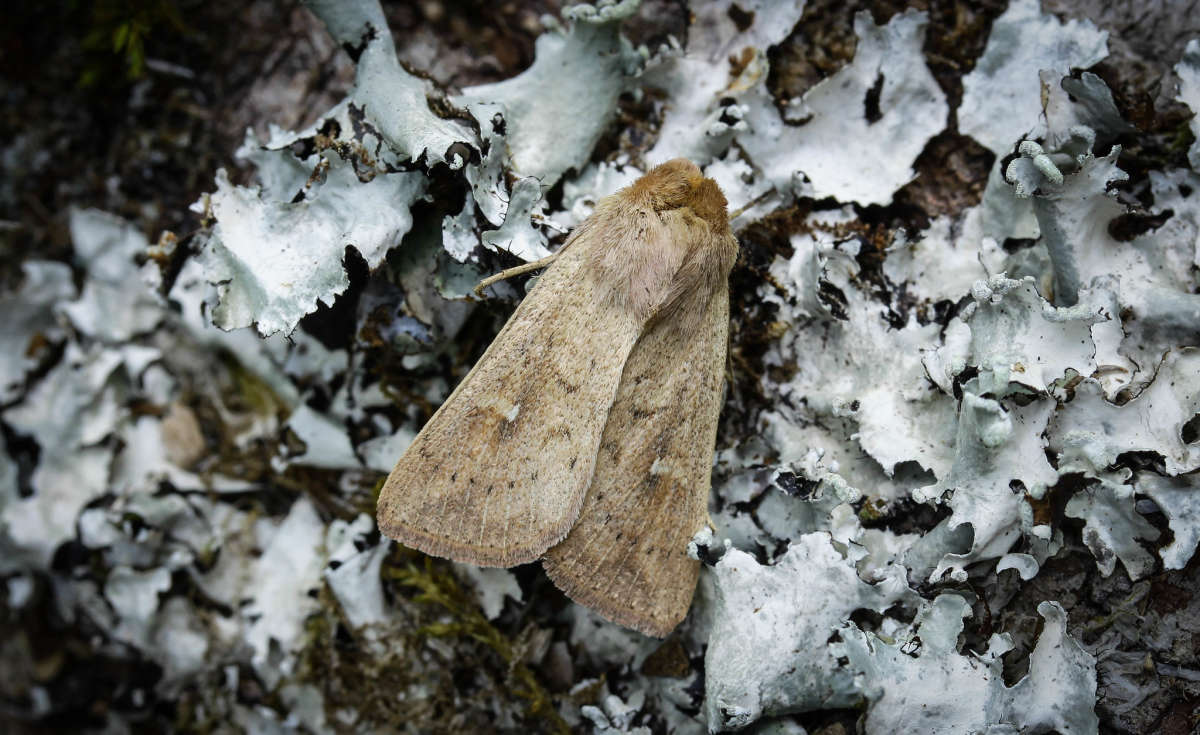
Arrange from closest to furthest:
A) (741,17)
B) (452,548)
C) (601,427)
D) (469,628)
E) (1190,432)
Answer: (1190,432) → (452,548) → (601,427) → (469,628) → (741,17)

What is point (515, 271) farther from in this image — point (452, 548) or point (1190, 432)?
point (1190, 432)

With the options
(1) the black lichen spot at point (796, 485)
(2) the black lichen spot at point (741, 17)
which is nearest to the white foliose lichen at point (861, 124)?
(2) the black lichen spot at point (741, 17)

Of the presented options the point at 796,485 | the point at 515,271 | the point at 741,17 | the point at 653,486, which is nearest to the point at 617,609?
the point at 653,486

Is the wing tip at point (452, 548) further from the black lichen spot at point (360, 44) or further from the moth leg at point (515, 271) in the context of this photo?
the black lichen spot at point (360, 44)

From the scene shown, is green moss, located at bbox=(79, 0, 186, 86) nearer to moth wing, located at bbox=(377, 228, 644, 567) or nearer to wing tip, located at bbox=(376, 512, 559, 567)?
moth wing, located at bbox=(377, 228, 644, 567)

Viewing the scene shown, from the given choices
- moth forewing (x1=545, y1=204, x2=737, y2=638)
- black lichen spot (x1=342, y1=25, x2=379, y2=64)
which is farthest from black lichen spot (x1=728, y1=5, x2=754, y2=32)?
black lichen spot (x1=342, y1=25, x2=379, y2=64)
